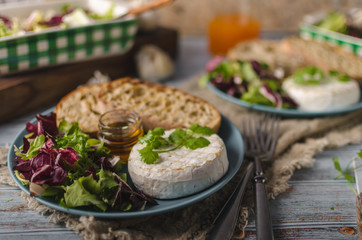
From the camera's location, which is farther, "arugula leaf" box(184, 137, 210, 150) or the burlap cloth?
"arugula leaf" box(184, 137, 210, 150)

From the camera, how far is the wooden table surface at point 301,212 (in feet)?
5.74

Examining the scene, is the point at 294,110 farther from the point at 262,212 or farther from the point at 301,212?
the point at 262,212

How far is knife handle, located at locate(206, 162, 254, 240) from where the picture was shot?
1.63 metres

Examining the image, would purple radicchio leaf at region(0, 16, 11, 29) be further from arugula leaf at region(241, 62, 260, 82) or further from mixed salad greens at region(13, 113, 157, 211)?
arugula leaf at region(241, 62, 260, 82)

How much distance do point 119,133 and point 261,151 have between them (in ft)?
2.85

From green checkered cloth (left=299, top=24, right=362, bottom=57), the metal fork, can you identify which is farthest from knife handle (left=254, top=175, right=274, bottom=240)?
green checkered cloth (left=299, top=24, right=362, bottom=57)

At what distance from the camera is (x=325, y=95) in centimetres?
273

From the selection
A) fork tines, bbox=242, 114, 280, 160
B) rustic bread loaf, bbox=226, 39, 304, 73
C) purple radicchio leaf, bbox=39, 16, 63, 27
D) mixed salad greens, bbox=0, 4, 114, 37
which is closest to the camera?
fork tines, bbox=242, 114, 280, 160

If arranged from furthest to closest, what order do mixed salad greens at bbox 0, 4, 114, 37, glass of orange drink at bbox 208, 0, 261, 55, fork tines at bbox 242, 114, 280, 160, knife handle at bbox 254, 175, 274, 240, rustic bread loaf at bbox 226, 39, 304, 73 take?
glass of orange drink at bbox 208, 0, 261, 55 → rustic bread loaf at bbox 226, 39, 304, 73 → mixed salad greens at bbox 0, 4, 114, 37 → fork tines at bbox 242, 114, 280, 160 → knife handle at bbox 254, 175, 274, 240

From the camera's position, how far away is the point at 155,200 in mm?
1800

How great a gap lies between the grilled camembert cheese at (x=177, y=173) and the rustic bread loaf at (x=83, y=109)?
0.60 metres

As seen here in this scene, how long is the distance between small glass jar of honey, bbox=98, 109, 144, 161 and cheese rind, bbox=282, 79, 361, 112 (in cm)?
129

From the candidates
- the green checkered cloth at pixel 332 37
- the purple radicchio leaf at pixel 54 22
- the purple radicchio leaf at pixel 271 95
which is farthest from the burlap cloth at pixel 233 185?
the purple radicchio leaf at pixel 54 22

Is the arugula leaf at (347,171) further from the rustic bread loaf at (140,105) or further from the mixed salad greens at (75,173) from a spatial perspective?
the mixed salad greens at (75,173)
